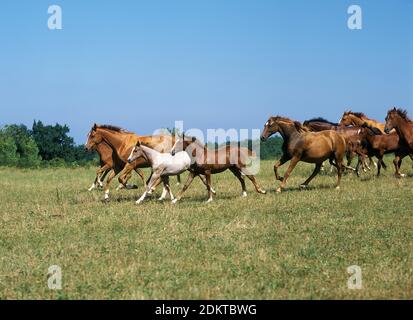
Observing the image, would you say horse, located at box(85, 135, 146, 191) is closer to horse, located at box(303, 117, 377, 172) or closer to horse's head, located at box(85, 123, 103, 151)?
horse's head, located at box(85, 123, 103, 151)

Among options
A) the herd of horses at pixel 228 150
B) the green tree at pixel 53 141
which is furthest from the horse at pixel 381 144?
the green tree at pixel 53 141

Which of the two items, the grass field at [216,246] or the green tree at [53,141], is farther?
the green tree at [53,141]

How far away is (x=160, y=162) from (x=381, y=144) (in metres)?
9.16

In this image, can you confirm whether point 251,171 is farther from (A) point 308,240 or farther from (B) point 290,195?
(A) point 308,240

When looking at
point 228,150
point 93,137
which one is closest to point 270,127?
point 228,150

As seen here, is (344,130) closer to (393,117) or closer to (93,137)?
(393,117)

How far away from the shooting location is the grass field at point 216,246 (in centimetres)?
720

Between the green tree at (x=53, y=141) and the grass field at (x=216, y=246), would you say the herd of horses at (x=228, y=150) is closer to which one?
the grass field at (x=216, y=246)

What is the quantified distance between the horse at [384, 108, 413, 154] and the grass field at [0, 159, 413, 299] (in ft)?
11.9

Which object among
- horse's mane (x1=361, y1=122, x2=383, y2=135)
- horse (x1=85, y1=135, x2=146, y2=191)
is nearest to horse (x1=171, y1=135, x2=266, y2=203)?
horse (x1=85, y1=135, x2=146, y2=191)

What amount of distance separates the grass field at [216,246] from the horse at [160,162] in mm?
680

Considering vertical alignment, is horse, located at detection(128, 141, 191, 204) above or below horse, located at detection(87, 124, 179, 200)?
below

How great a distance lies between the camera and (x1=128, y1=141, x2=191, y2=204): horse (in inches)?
587
